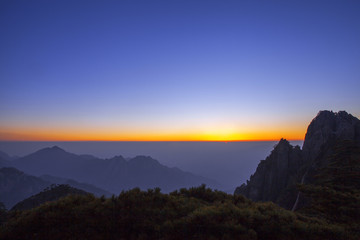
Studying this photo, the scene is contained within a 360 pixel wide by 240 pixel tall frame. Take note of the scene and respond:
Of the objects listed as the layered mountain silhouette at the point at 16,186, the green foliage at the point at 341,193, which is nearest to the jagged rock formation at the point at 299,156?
the green foliage at the point at 341,193

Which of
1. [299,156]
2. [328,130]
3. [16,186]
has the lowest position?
[16,186]

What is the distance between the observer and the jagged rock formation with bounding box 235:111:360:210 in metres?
33.3

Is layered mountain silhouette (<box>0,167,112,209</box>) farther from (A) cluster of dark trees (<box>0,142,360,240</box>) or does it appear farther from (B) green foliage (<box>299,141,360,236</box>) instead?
(B) green foliage (<box>299,141,360,236</box>)

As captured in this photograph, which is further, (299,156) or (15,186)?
(15,186)

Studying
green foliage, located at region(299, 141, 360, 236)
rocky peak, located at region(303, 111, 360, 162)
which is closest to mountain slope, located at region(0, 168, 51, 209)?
rocky peak, located at region(303, 111, 360, 162)

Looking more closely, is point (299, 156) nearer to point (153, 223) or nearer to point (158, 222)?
point (158, 222)

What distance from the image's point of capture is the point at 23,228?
8891 millimetres

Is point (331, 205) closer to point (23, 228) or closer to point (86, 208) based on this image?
point (86, 208)

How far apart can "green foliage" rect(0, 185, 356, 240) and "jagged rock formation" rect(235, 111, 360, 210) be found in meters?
25.5

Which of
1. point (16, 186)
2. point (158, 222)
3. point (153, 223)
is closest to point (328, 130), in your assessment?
point (158, 222)

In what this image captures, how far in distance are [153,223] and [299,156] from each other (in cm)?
3878

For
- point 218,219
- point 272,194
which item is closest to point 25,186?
point 272,194

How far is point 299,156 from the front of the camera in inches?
1531

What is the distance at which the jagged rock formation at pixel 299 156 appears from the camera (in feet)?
109
